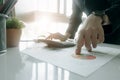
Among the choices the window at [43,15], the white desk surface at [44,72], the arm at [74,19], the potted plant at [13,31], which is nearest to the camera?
the white desk surface at [44,72]

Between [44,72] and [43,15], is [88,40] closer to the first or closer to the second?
[44,72]

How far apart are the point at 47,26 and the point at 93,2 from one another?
93cm

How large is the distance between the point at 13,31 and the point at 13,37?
3 centimetres

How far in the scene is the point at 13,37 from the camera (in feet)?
2.32

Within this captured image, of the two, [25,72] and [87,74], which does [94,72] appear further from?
[25,72]

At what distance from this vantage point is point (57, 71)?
0.38 metres

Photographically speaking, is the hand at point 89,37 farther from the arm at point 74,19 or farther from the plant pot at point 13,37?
the arm at point 74,19

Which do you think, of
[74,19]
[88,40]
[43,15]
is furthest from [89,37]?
[43,15]

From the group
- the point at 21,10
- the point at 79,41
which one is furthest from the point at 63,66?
the point at 21,10

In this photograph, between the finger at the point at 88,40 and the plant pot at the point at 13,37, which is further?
the plant pot at the point at 13,37

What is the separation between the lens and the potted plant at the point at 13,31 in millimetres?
700

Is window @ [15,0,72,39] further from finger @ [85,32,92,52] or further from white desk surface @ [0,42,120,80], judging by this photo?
white desk surface @ [0,42,120,80]

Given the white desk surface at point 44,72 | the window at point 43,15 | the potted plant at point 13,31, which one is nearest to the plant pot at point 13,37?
the potted plant at point 13,31

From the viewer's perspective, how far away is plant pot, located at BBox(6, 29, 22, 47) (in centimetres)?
70
